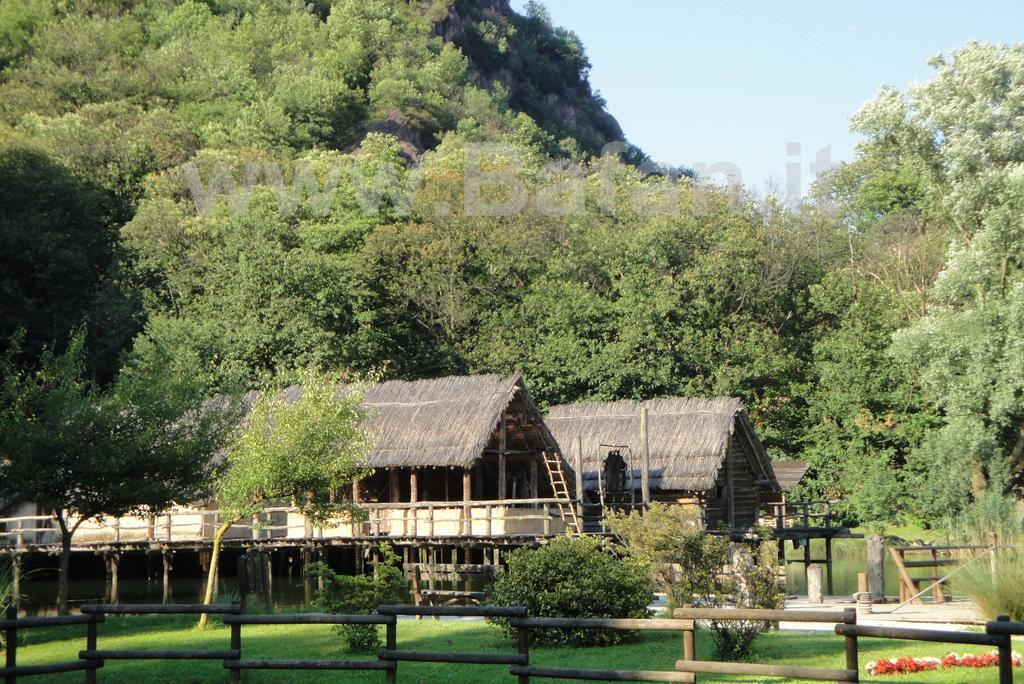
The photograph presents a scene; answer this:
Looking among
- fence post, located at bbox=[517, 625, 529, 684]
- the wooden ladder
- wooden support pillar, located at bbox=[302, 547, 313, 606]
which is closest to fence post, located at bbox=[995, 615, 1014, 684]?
fence post, located at bbox=[517, 625, 529, 684]

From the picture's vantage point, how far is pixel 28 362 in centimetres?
4969

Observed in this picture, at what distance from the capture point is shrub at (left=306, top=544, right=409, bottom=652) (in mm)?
16906

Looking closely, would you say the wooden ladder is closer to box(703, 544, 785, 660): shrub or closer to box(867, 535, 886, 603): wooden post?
box(867, 535, 886, 603): wooden post

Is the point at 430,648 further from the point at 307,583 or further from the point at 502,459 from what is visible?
the point at 502,459

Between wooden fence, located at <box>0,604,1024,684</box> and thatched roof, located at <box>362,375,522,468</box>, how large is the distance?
1537 centimetres

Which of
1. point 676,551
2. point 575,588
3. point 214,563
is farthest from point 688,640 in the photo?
point 214,563

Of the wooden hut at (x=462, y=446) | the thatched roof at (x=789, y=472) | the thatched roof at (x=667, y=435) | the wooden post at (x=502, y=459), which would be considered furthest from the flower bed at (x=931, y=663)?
the thatched roof at (x=789, y=472)

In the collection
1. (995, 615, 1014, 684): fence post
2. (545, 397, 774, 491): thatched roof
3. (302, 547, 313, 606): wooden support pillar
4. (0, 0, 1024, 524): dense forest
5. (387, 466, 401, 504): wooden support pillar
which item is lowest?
(302, 547, 313, 606): wooden support pillar

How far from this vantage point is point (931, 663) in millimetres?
14234

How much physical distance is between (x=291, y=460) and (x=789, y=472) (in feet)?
81.9

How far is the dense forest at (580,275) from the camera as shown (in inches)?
1458

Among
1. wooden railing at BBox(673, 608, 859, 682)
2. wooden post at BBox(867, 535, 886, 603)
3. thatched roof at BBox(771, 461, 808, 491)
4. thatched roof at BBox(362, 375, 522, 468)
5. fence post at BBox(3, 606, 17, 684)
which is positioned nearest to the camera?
wooden railing at BBox(673, 608, 859, 682)

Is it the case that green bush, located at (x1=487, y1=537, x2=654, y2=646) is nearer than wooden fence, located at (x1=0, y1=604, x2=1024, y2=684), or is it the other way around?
wooden fence, located at (x1=0, y1=604, x2=1024, y2=684)

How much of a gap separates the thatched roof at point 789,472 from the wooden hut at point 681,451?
5.87m
